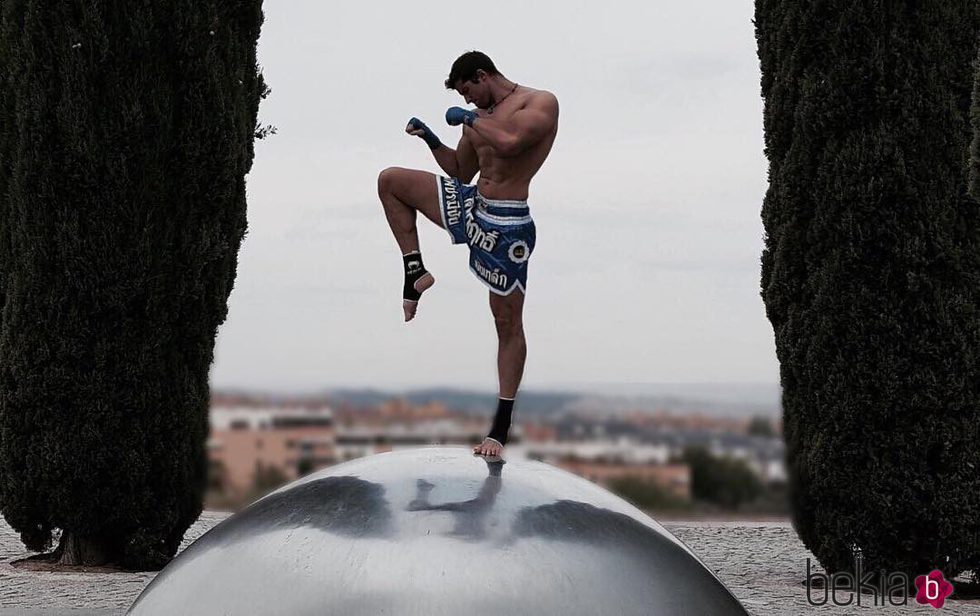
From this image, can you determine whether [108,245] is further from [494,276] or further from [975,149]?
[975,149]

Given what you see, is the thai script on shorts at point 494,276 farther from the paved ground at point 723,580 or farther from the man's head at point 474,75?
the paved ground at point 723,580

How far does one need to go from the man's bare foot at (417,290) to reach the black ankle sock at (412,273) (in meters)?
0.02

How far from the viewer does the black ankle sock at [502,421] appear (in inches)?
226

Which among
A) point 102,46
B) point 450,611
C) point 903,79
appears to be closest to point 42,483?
point 102,46

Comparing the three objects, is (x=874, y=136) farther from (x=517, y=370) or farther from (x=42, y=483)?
(x=42, y=483)

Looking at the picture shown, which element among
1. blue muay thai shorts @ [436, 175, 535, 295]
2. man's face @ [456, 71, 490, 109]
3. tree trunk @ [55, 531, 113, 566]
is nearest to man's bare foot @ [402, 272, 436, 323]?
blue muay thai shorts @ [436, 175, 535, 295]

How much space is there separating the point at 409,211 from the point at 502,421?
1198mm

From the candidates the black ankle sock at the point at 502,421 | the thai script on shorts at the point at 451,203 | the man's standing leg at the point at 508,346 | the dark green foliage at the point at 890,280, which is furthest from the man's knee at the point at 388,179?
the dark green foliage at the point at 890,280

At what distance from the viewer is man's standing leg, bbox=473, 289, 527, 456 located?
19.3ft

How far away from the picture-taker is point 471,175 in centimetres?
624

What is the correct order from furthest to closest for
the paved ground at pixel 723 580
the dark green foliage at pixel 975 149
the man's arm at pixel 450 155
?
the paved ground at pixel 723 580
the dark green foliage at pixel 975 149
the man's arm at pixel 450 155

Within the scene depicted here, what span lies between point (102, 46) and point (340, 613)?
6.97 metres

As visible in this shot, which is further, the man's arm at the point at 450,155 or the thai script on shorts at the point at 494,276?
the man's arm at the point at 450,155

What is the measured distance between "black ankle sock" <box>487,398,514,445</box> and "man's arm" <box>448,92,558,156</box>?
125cm
